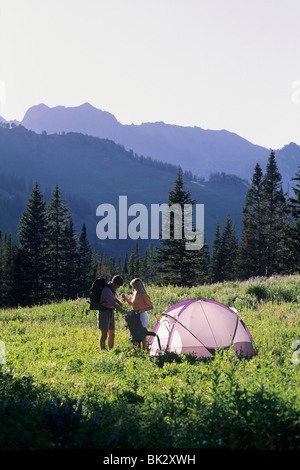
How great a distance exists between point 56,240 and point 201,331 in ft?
154

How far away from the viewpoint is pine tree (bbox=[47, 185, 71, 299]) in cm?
5531

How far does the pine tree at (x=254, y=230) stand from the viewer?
57000 millimetres

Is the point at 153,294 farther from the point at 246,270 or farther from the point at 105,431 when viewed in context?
the point at 246,270

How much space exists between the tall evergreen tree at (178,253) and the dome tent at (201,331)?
35653 mm

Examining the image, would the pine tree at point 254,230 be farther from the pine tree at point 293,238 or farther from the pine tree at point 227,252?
the pine tree at point 227,252

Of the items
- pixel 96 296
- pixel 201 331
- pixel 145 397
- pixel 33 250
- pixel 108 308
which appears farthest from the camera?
pixel 33 250

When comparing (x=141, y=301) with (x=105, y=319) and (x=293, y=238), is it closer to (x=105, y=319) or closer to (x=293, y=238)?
(x=105, y=319)

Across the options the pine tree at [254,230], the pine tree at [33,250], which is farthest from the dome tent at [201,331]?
the pine tree at [254,230]

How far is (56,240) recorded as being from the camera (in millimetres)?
55688

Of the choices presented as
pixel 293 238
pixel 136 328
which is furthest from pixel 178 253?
pixel 136 328

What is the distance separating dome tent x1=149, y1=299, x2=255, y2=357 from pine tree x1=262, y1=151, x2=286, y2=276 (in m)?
46.1

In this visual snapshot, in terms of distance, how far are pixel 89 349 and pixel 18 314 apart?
8.21 m

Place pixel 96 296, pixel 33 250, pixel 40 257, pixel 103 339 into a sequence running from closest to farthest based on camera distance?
1. pixel 96 296
2. pixel 103 339
3. pixel 40 257
4. pixel 33 250

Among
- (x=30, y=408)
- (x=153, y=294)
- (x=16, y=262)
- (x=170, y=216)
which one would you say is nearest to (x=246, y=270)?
(x=170, y=216)
